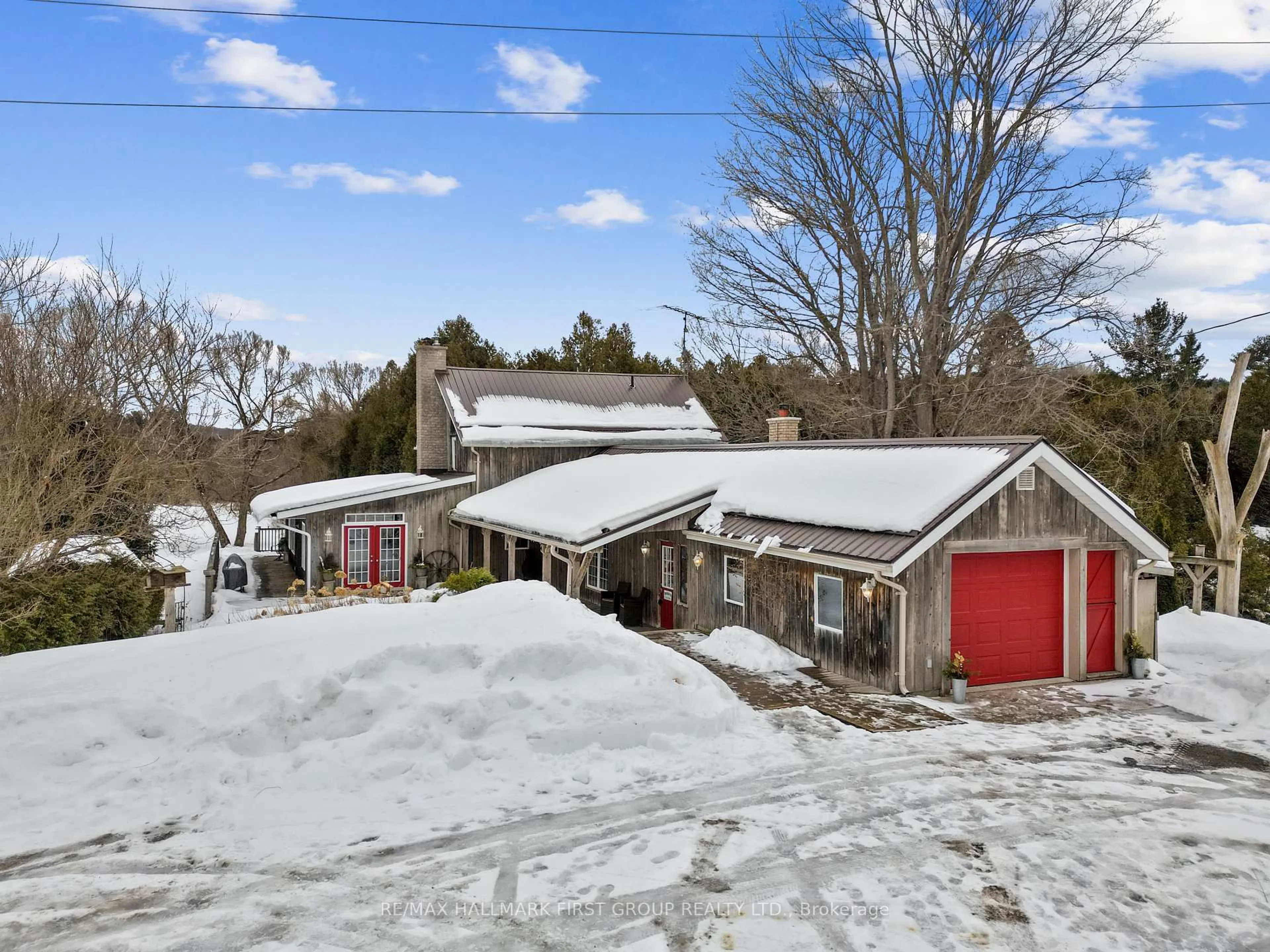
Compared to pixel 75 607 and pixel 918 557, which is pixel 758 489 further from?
pixel 75 607

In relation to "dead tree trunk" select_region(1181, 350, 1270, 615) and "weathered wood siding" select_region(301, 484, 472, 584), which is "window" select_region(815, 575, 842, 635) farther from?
"weathered wood siding" select_region(301, 484, 472, 584)

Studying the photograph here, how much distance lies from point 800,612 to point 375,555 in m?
12.1

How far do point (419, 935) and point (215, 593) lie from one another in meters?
18.2

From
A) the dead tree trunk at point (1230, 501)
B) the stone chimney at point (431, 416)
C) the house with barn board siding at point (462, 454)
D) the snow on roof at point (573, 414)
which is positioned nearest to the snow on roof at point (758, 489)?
the house with barn board siding at point (462, 454)

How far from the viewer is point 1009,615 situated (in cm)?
1126

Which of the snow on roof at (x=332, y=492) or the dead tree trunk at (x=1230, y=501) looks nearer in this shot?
the dead tree trunk at (x=1230, y=501)

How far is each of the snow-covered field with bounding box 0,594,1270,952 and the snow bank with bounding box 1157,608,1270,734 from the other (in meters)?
0.37

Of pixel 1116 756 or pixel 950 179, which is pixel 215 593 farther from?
pixel 950 179

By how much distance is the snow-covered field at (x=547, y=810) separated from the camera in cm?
494

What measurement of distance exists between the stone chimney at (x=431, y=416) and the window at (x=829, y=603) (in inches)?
610

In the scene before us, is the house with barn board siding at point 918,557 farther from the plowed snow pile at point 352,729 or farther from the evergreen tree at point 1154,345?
the evergreen tree at point 1154,345

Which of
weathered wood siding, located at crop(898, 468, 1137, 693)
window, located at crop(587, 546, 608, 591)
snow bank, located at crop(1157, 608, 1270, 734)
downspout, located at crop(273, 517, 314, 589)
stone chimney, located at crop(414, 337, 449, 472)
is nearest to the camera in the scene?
snow bank, located at crop(1157, 608, 1270, 734)

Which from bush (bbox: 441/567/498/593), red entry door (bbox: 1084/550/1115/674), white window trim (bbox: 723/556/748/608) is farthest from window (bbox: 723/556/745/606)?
red entry door (bbox: 1084/550/1115/674)

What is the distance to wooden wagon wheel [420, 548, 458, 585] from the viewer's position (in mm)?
20266
